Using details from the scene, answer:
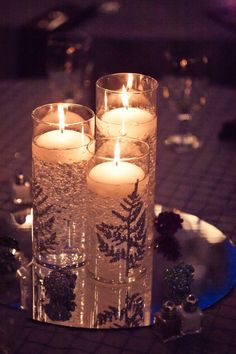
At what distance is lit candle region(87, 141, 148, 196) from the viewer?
3.57 ft

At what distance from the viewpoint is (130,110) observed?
1.23 metres

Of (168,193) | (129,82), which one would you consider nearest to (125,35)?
(168,193)

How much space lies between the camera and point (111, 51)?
2021 millimetres

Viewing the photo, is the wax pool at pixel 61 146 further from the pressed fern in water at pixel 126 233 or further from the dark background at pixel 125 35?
the dark background at pixel 125 35

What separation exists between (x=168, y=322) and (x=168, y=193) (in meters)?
0.46

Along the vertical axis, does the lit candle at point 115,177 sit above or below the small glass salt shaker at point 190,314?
above

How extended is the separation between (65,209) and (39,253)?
3.3 inches

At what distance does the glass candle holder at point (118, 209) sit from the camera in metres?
1.09

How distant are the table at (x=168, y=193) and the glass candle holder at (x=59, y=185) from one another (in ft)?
0.40

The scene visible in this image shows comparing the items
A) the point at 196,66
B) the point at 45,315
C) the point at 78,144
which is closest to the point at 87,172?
the point at 78,144

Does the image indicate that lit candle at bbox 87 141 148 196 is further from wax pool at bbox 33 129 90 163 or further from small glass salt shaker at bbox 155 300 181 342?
small glass salt shaker at bbox 155 300 181 342

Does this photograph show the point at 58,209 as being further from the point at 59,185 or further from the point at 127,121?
the point at 127,121

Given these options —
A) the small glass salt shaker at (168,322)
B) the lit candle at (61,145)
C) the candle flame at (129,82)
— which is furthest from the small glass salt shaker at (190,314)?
the candle flame at (129,82)

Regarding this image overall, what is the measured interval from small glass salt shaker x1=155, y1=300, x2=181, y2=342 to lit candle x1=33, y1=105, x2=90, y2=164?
0.75 ft
